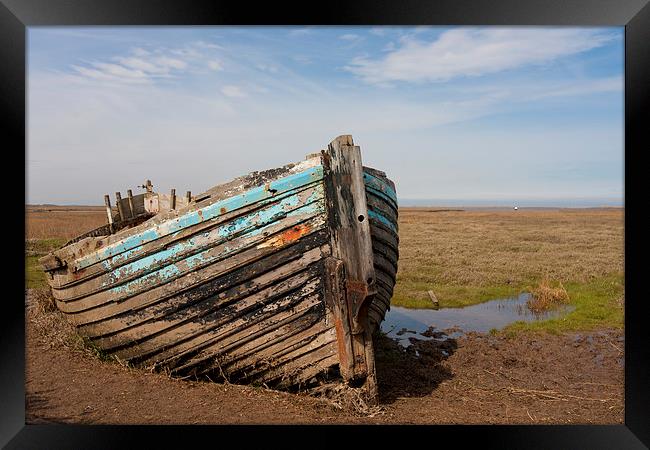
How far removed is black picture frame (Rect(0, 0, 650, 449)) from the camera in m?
4.13

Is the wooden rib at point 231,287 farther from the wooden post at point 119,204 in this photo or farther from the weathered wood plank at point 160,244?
the wooden post at point 119,204

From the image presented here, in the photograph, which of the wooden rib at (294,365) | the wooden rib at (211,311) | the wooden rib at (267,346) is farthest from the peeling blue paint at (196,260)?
the wooden rib at (294,365)

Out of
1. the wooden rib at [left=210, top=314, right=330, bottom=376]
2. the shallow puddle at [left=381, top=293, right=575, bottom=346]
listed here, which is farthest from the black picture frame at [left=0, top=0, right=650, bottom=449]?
the shallow puddle at [left=381, top=293, right=575, bottom=346]

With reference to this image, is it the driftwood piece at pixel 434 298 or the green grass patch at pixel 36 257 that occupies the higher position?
the green grass patch at pixel 36 257

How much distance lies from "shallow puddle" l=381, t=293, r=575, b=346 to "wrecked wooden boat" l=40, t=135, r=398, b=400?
319 cm

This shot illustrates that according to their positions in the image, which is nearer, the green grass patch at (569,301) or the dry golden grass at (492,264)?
Answer: the green grass patch at (569,301)

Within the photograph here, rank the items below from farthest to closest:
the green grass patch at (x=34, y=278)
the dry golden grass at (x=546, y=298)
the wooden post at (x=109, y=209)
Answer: the dry golden grass at (x=546, y=298) → the green grass patch at (x=34, y=278) → the wooden post at (x=109, y=209)

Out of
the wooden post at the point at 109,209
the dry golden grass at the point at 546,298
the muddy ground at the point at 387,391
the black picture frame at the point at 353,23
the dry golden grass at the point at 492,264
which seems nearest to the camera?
the black picture frame at the point at 353,23

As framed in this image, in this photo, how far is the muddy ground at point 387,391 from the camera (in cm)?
439

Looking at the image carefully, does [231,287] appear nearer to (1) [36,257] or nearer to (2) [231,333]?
(2) [231,333]

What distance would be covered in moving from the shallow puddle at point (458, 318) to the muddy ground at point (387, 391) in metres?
1.06

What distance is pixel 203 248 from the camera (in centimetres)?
432

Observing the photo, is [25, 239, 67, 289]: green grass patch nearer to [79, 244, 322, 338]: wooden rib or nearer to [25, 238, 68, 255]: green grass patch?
[25, 238, 68, 255]: green grass patch

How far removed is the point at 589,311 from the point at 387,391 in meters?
5.80
